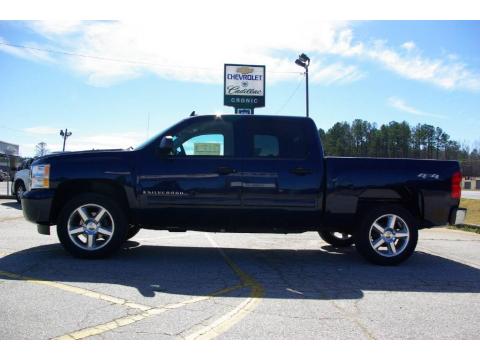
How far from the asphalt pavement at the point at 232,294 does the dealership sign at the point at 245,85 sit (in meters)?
14.1

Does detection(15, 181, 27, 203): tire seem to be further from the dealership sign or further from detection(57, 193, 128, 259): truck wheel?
detection(57, 193, 128, 259): truck wheel

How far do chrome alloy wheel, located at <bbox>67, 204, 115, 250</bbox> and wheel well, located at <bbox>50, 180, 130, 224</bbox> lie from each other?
26cm

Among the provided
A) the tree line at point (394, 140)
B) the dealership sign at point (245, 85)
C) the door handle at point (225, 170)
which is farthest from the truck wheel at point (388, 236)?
the tree line at point (394, 140)

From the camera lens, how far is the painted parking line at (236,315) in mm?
3219

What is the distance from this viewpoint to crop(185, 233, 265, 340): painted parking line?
3.22 meters

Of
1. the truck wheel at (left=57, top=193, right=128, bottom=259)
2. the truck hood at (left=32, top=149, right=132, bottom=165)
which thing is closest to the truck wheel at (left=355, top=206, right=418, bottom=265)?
the truck wheel at (left=57, top=193, right=128, bottom=259)

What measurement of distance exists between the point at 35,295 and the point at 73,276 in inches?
31.0

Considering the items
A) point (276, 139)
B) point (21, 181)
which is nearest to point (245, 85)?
point (21, 181)

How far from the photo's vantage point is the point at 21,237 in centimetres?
745

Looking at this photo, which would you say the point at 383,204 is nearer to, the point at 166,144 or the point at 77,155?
the point at 166,144

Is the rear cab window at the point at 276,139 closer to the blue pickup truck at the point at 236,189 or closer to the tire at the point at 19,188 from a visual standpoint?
the blue pickup truck at the point at 236,189

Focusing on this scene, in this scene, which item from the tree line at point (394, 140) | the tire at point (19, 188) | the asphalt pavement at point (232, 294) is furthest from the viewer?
the tree line at point (394, 140)

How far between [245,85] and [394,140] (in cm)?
9269
